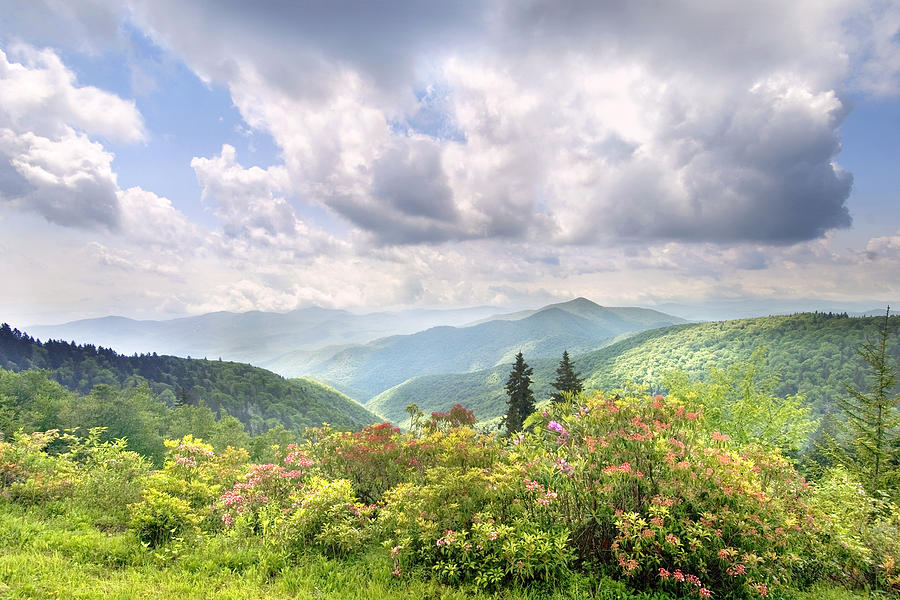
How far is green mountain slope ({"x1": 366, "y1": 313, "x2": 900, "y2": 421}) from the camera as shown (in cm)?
10275

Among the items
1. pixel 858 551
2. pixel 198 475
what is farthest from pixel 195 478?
pixel 858 551

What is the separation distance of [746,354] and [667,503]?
553 ft

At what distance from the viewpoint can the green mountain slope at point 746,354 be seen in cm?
10275

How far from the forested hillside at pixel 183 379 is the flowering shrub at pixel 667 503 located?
74.1 m

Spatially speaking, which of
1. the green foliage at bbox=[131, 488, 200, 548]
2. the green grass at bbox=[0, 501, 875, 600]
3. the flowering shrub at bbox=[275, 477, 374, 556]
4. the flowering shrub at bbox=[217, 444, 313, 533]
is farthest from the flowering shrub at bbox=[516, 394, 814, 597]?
the green foliage at bbox=[131, 488, 200, 548]

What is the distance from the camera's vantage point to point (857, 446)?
18.7 meters

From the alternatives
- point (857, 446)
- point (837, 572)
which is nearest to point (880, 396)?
point (857, 446)

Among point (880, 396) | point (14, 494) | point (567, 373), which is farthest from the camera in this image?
point (567, 373)

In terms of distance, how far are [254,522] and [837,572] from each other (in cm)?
1052

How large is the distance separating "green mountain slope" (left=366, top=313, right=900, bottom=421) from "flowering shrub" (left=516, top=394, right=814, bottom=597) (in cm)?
8123

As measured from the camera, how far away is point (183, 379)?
4082 inches

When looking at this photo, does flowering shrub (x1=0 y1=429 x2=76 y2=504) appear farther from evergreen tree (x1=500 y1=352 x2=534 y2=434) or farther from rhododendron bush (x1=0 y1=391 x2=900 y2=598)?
evergreen tree (x1=500 y1=352 x2=534 y2=434)

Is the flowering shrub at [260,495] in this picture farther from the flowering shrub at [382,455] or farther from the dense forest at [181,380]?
the dense forest at [181,380]

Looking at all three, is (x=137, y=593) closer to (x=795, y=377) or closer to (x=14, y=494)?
(x=14, y=494)
